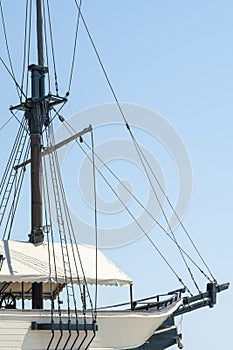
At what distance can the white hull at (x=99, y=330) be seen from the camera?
25.0 metres

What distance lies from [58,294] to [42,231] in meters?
2.22

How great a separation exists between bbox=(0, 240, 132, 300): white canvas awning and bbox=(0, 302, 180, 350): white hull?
161cm

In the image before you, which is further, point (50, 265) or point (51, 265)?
point (51, 265)

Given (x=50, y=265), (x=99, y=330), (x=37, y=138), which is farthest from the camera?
(x=37, y=138)

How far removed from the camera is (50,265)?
1106 inches

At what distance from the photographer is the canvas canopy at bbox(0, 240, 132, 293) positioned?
2723 cm

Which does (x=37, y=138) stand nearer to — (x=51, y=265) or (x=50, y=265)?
(x=51, y=265)

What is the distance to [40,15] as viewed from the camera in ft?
108

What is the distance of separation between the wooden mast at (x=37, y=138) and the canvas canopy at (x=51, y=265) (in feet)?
2.16

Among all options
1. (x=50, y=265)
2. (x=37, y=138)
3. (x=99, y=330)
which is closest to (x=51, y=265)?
(x=50, y=265)

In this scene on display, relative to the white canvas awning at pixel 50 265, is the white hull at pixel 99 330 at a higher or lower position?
lower

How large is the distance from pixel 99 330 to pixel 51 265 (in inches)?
111

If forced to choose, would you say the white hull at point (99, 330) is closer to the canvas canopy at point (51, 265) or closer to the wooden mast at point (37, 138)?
the canvas canopy at point (51, 265)

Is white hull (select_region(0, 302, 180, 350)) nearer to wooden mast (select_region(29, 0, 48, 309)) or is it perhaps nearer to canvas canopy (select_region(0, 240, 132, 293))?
canvas canopy (select_region(0, 240, 132, 293))
